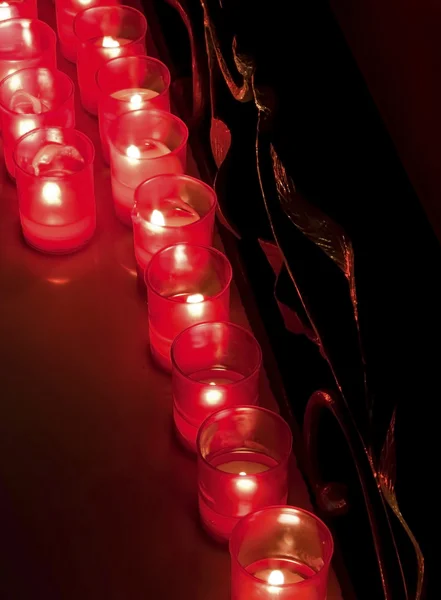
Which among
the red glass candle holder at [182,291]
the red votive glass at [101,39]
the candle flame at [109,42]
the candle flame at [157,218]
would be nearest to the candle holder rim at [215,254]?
the red glass candle holder at [182,291]

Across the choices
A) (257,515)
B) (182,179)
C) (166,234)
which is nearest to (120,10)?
(182,179)

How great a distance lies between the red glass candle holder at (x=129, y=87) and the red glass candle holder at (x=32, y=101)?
0.20ft

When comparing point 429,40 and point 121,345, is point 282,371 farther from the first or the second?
point 429,40

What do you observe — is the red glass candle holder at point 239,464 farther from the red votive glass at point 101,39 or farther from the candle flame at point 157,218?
the red votive glass at point 101,39

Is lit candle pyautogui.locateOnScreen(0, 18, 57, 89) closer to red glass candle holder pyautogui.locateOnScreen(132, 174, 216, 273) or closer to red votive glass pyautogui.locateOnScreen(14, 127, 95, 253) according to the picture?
red votive glass pyautogui.locateOnScreen(14, 127, 95, 253)

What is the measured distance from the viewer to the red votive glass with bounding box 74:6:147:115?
198cm

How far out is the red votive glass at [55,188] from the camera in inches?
67.3

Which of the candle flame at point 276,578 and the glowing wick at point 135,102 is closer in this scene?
the candle flame at point 276,578

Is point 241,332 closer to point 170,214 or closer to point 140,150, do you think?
point 170,214

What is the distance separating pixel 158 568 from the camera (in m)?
1.35

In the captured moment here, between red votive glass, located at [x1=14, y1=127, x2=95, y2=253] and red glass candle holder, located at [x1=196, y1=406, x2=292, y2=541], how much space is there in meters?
0.54

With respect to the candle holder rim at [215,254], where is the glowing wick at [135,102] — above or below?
above

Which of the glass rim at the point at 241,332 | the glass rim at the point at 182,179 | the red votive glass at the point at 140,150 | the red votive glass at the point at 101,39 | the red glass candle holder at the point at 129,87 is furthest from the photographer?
the red votive glass at the point at 101,39

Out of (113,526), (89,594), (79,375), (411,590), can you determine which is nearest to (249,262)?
(79,375)
